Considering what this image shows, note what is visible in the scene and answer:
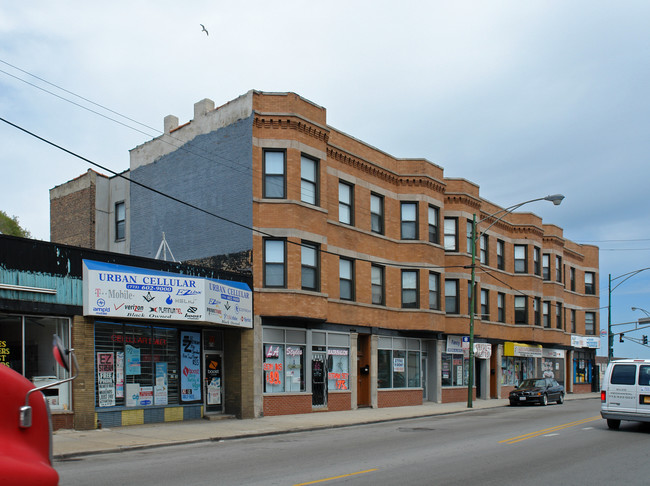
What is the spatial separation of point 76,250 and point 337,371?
12.1 meters

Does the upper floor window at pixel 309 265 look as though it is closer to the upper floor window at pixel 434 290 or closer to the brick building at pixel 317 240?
the brick building at pixel 317 240

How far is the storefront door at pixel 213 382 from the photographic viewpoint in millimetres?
22234

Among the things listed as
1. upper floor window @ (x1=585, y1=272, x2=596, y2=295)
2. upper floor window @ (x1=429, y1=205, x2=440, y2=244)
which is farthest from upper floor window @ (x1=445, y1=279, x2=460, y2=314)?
upper floor window @ (x1=585, y1=272, x2=596, y2=295)

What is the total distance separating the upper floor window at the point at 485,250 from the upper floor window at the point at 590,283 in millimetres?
19322

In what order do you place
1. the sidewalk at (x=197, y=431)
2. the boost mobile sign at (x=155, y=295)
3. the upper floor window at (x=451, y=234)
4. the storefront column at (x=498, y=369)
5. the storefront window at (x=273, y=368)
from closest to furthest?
the sidewalk at (x=197, y=431) < the boost mobile sign at (x=155, y=295) < the storefront window at (x=273, y=368) < the upper floor window at (x=451, y=234) < the storefront column at (x=498, y=369)

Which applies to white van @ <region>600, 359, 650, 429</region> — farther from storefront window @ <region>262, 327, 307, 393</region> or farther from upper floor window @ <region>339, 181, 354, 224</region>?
upper floor window @ <region>339, 181, 354, 224</region>

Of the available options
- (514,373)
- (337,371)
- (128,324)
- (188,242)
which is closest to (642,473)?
(128,324)

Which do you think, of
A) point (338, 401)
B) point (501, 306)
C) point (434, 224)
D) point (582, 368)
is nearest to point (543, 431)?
point (338, 401)


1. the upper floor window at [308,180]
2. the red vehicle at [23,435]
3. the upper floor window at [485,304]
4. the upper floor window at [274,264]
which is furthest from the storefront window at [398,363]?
the red vehicle at [23,435]

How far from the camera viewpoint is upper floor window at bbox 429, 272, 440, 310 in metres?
31.7

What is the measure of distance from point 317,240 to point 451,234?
39.2ft

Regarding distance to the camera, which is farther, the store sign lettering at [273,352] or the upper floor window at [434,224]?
the upper floor window at [434,224]

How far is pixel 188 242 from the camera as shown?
25.9 m

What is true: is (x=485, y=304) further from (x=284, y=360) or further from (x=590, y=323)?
(x=590, y=323)
